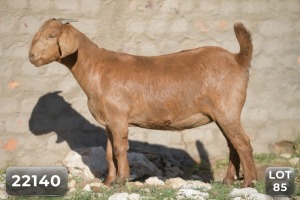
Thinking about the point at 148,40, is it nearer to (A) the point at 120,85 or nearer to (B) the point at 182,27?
(B) the point at 182,27

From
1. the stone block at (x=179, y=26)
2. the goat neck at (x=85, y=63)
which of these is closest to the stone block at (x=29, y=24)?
the goat neck at (x=85, y=63)

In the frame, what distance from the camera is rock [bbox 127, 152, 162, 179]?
7.61 metres

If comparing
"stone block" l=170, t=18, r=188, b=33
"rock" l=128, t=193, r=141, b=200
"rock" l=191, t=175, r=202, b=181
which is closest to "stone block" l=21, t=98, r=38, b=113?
"stone block" l=170, t=18, r=188, b=33

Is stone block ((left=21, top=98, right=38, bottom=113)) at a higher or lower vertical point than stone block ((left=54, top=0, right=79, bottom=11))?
lower

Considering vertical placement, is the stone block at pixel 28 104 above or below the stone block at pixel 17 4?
below

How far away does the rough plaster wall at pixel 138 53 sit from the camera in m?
7.82

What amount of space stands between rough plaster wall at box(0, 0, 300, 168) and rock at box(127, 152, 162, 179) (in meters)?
0.60

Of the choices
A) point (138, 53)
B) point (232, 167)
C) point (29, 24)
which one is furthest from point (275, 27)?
point (29, 24)

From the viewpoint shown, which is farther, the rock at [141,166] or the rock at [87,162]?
the rock at [141,166]

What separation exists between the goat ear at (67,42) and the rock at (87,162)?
1.96 m

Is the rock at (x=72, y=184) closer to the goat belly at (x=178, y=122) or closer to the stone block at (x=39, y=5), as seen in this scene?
the goat belly at (x=178, y=122)

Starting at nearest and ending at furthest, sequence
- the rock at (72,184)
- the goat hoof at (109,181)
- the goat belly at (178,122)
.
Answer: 1. the goat belly at (178,122)
2. the goat hoof at (109,181)
3. the rock at (72,184)

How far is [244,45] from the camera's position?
6.32m

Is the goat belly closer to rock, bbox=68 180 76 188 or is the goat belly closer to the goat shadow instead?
rock, bbox=68 180 76 188
